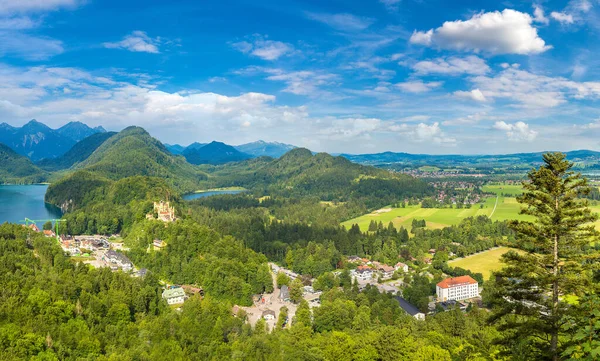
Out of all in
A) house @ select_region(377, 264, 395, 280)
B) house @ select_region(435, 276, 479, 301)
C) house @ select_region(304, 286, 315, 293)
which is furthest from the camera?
house @ select_region(377, 264, 395, 280)

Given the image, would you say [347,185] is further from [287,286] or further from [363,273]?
[287,286]

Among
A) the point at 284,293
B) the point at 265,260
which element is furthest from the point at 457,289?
the point at 265,260

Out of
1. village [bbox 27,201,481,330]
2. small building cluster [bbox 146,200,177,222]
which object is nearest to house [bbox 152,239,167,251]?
village [bbox 27,201,481,330]

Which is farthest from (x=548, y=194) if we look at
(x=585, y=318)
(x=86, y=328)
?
(x=86, y=328)

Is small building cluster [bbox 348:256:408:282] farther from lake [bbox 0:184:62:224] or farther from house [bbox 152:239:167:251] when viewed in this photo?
lake [bbox 0:184:62:224]

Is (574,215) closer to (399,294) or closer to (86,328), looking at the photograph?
(86,328)
